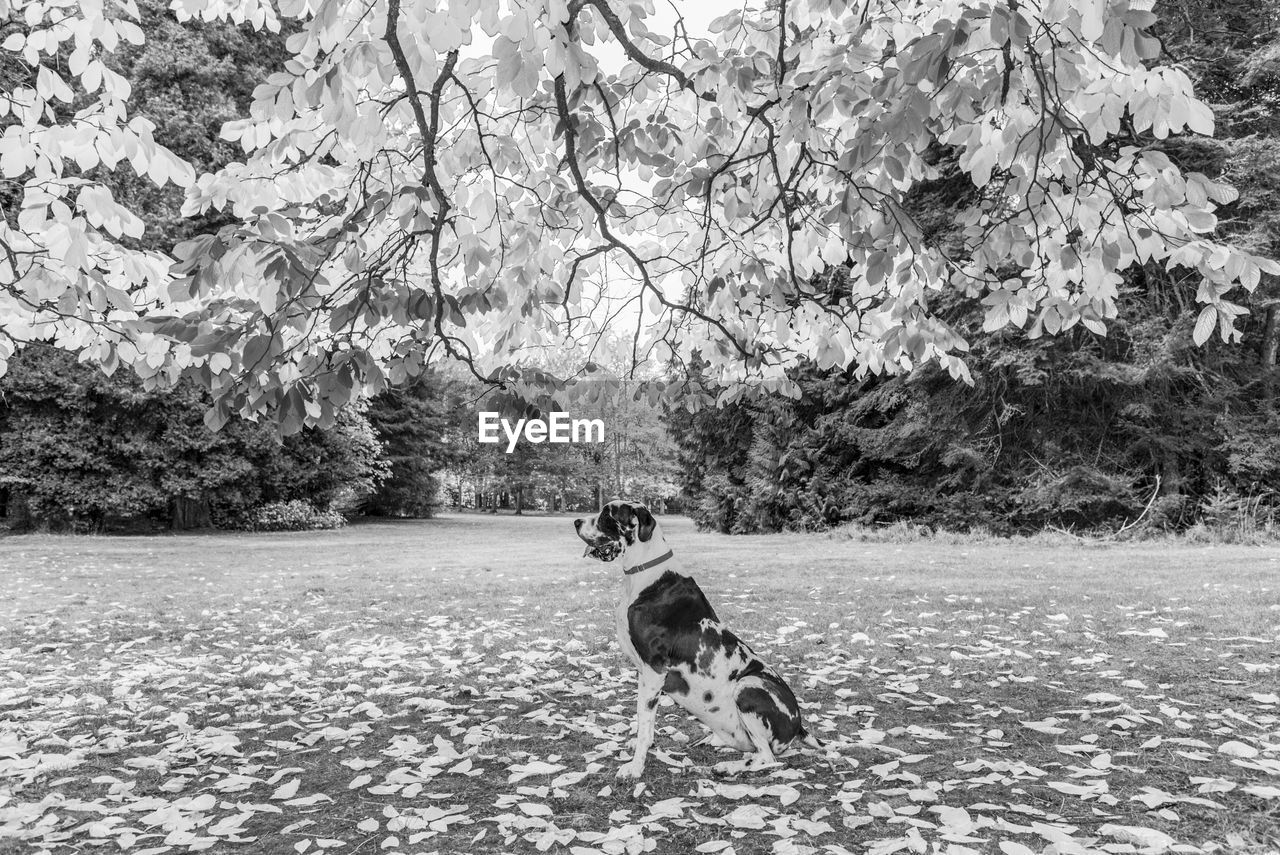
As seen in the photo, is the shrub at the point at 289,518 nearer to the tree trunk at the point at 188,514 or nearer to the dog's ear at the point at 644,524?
the tree trunk at the point at 188,514

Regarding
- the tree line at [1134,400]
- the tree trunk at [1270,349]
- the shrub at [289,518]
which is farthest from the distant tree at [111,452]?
the tree trunk at [1270,349]

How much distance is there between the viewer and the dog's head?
3824 millimetres

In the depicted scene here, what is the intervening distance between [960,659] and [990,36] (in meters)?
5.06

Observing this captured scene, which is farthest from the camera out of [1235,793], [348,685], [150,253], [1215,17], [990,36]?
[1215,17]

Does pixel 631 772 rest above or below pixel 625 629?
below

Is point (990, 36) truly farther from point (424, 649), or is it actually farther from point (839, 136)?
point (424, 649)

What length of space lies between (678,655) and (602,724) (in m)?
1.27

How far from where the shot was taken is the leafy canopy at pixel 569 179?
2.88m

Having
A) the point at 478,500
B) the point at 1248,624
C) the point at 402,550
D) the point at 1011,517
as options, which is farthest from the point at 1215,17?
the point at 478,500

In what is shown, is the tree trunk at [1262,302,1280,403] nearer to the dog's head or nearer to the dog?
the dog

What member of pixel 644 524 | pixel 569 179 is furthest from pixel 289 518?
pixel 644 524

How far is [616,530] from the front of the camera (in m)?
3.85

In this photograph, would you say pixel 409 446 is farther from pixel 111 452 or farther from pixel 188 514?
pixel 111 452

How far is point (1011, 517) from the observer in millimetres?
17734
